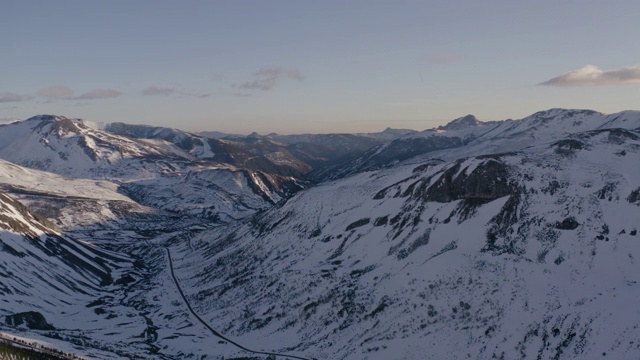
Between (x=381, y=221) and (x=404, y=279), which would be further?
(x=381, y=221)

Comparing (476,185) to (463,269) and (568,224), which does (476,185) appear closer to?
(568,224)

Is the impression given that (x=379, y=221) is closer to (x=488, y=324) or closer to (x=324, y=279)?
(x=324, y=279)

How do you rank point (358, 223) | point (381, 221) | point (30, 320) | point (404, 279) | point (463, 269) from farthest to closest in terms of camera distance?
point (358, 223)
point (381, 221)
point (30, 320)
point (404, 279)
point (463, 269)

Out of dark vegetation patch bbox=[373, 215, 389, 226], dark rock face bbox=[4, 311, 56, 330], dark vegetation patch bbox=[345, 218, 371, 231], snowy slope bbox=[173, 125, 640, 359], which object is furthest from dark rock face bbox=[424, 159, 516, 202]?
dark rock face bbox=[4, 311, 56, 330]

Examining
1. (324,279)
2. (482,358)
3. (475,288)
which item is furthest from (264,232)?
(482,358)

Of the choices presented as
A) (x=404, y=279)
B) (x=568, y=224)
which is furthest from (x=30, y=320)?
(x=568, y=224)

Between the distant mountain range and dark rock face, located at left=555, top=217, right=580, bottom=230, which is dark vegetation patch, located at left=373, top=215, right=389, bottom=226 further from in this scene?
dark rock face, located at left=555, top=217, right=580, bottom=230

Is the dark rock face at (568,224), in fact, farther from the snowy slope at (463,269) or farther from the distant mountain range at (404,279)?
the distant mountain range at (404,279)
